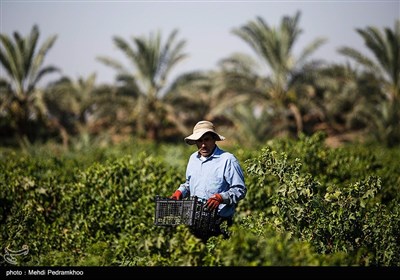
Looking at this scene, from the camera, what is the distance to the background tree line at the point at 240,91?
20469 mm

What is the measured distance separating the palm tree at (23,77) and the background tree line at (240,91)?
36 mm

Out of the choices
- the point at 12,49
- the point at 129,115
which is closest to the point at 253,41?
the point at 129,115

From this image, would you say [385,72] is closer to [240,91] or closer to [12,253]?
[240,91]

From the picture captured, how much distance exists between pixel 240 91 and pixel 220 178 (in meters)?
16.1

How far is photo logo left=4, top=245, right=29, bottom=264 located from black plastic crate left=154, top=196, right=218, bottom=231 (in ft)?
6.61

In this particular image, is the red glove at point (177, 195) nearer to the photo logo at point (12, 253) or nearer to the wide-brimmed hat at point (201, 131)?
the wide-brimmed hat at point (201, 131)

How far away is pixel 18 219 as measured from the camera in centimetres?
770

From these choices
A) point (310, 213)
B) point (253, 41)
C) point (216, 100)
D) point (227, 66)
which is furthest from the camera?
point (216, 100)

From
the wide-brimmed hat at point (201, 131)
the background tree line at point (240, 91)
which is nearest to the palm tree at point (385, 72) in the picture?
the background tree line at point (240, 91)

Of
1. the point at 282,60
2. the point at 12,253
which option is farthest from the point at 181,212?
the point at 282,60

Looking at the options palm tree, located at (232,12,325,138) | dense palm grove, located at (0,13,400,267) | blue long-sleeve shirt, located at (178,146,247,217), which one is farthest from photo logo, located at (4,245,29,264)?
palm tree, located at (232,12,325,138)

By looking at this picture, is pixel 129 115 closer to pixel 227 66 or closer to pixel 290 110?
pixel 227 66

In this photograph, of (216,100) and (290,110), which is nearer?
(290,110)
